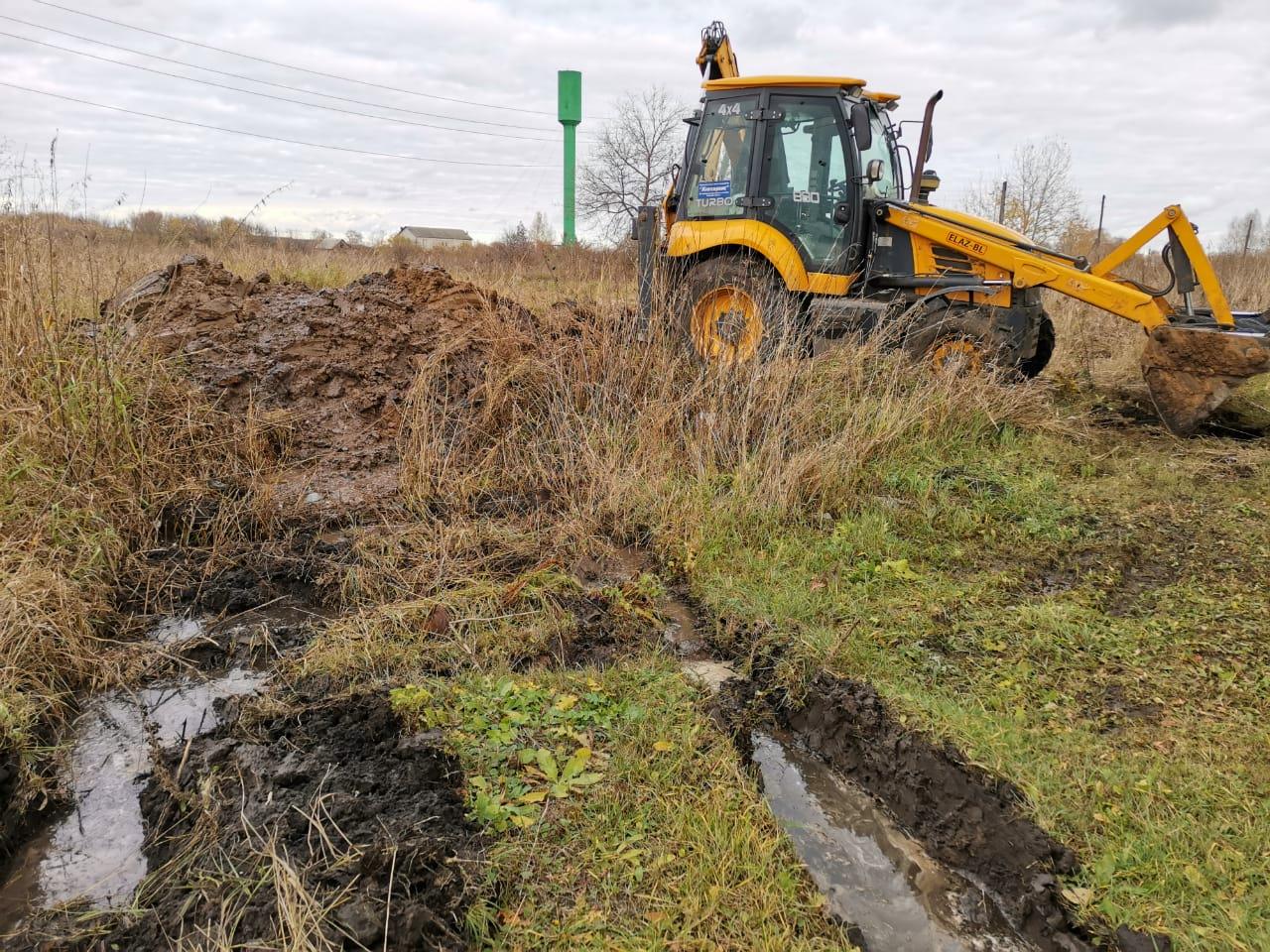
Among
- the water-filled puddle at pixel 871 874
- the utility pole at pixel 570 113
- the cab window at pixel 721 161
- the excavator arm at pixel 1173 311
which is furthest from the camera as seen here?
the utility pole at pixel 570 113

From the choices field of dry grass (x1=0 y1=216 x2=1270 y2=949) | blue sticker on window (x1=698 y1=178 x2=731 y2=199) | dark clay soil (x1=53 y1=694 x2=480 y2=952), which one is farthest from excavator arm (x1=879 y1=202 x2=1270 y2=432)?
dark clay soil (x1=53 y1=694 x2=480 y2=952)

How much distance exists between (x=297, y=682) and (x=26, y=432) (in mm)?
2426

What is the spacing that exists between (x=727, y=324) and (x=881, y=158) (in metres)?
2.17

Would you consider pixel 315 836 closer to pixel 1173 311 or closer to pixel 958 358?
pixel 958 358

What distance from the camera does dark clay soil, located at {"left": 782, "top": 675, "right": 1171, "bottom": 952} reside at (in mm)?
2398

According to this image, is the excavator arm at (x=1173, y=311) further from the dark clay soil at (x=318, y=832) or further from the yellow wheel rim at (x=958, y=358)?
the dark clay soil at (x=318, y=832)

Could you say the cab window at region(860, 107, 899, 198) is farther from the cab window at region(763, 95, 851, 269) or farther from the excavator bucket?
the excavator bucket

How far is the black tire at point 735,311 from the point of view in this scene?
6.61 metres

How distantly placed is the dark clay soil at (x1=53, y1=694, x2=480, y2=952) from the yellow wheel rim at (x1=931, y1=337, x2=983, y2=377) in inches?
204

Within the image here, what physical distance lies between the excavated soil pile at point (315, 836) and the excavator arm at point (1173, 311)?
6292 millimetres

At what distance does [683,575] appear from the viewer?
15.0 feet

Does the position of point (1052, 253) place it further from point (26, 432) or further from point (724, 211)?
point (26, 432)

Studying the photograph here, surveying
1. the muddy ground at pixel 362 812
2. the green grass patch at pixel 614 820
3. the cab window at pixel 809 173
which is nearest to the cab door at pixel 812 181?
the cab window at pixel 809 173

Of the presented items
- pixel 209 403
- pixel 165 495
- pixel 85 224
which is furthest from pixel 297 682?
pixel 85 224
